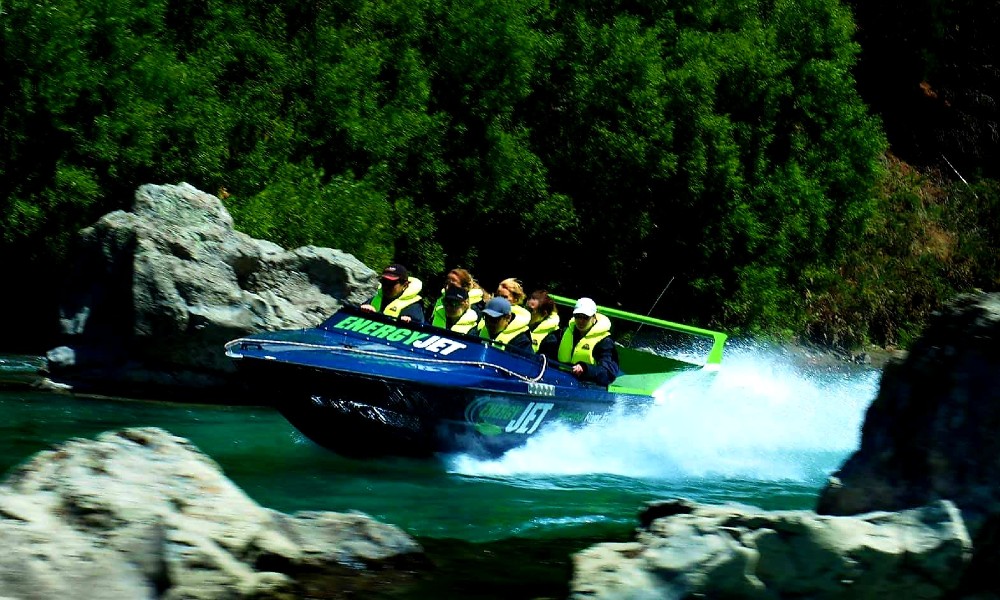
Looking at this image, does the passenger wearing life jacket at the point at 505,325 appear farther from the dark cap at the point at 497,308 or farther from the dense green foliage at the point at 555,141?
the dense green foliage at the point at 555,141

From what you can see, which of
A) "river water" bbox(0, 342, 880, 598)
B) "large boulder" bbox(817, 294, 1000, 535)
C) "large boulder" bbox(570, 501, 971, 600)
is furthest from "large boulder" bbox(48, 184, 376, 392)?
"large boulder" bbox(570, 501, 971, 600)

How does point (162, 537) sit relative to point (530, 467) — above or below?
above

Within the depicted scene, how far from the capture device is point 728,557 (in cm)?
610

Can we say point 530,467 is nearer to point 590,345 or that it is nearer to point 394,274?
point 590,345

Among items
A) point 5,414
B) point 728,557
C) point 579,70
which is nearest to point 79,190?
point 5,414

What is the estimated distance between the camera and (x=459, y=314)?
485 inches

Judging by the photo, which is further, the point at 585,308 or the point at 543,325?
the point at 543,325

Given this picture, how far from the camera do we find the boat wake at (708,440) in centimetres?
1160

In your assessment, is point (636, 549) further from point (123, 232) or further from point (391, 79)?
point (391, 79)

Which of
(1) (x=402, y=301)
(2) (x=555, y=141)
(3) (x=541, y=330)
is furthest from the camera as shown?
(2) (x=555, y=141)

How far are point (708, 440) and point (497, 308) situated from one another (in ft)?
9.27

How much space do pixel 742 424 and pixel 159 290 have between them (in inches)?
272

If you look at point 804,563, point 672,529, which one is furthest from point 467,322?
point 804,563

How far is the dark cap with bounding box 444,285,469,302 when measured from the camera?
486 inches
